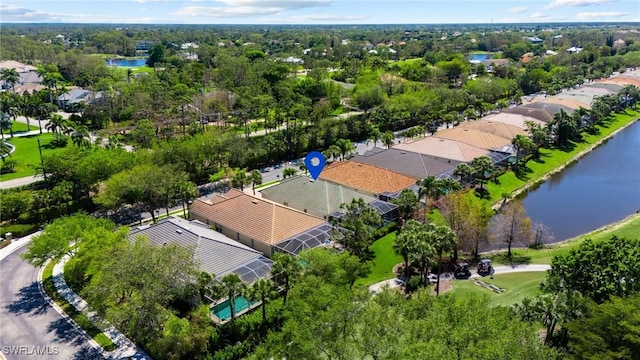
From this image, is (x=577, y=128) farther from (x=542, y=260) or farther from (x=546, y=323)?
(x=546, y=323)

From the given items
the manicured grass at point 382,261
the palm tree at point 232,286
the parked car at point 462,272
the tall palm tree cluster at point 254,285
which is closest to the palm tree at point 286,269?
the tall palm tree cluster at point 254,285

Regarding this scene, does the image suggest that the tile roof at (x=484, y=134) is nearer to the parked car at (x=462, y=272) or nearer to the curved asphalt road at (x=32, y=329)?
the parked car at (x=462, y=272)

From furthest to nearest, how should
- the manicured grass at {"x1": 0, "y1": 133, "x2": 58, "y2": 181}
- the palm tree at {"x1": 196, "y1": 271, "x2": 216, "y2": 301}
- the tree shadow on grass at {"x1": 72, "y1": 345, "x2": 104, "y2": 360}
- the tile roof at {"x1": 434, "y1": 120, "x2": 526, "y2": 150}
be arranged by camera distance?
the tile roof at {"x1": 434, "y1": 120, "x2": 526, "y2": 150}
the manicured grass at {"x1": 0, "y1": 133, "x2": 58, "y2": 181}
the palm tree at {"x1": 196, "y1": 271, "x2": 216, "y2": 301}
the tree shadow on grass at {"x1": 72, "y1": 345, "x2": 104, "y2": 360}

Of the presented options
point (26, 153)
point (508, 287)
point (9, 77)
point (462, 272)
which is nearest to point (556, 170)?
point (462, 272)

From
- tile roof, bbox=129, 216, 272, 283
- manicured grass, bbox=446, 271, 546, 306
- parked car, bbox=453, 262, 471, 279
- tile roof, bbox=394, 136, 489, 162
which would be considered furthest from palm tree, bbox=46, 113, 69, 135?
manicured grass, bbox=446, 271, 546, 306

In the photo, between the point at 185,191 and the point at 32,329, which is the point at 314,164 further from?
the point at 32,329

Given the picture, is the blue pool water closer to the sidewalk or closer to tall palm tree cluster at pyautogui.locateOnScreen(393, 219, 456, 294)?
the sidewalk

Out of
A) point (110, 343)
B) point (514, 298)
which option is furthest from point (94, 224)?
point (514, 298)
